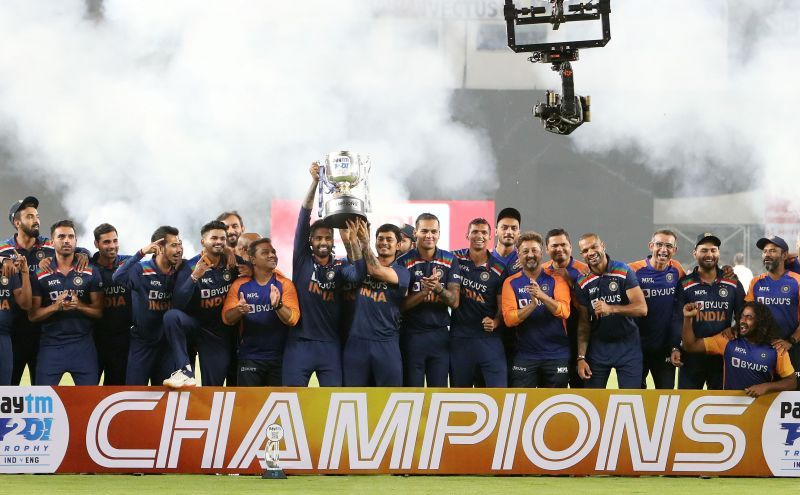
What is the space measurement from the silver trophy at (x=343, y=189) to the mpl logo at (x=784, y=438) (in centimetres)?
305

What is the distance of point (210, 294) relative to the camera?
8.03 meters

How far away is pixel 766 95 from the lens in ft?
76.0

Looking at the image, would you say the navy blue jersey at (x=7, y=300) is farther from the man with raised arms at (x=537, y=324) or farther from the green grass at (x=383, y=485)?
the man with raised arms at (x=537, y=324)

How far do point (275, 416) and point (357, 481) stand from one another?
2.24 feet

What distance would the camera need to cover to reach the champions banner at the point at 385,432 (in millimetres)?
7188

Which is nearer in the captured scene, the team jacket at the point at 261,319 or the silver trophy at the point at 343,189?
the silver trophy at the point at 343,189

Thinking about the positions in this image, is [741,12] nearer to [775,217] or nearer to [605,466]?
[775,217]

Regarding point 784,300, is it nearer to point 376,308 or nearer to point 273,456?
point 376,308

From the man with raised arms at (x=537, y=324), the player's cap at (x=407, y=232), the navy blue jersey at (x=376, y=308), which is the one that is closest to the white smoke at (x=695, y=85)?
the player's cap at (x=407, y=232)

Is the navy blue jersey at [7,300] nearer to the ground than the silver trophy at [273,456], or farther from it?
farther from it

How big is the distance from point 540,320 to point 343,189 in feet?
5.75

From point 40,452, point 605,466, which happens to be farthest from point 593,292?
point 40,452

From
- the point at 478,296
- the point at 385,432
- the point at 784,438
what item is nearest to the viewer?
the point at 385,432

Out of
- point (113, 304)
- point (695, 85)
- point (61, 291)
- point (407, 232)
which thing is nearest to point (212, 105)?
point (695, 85)
